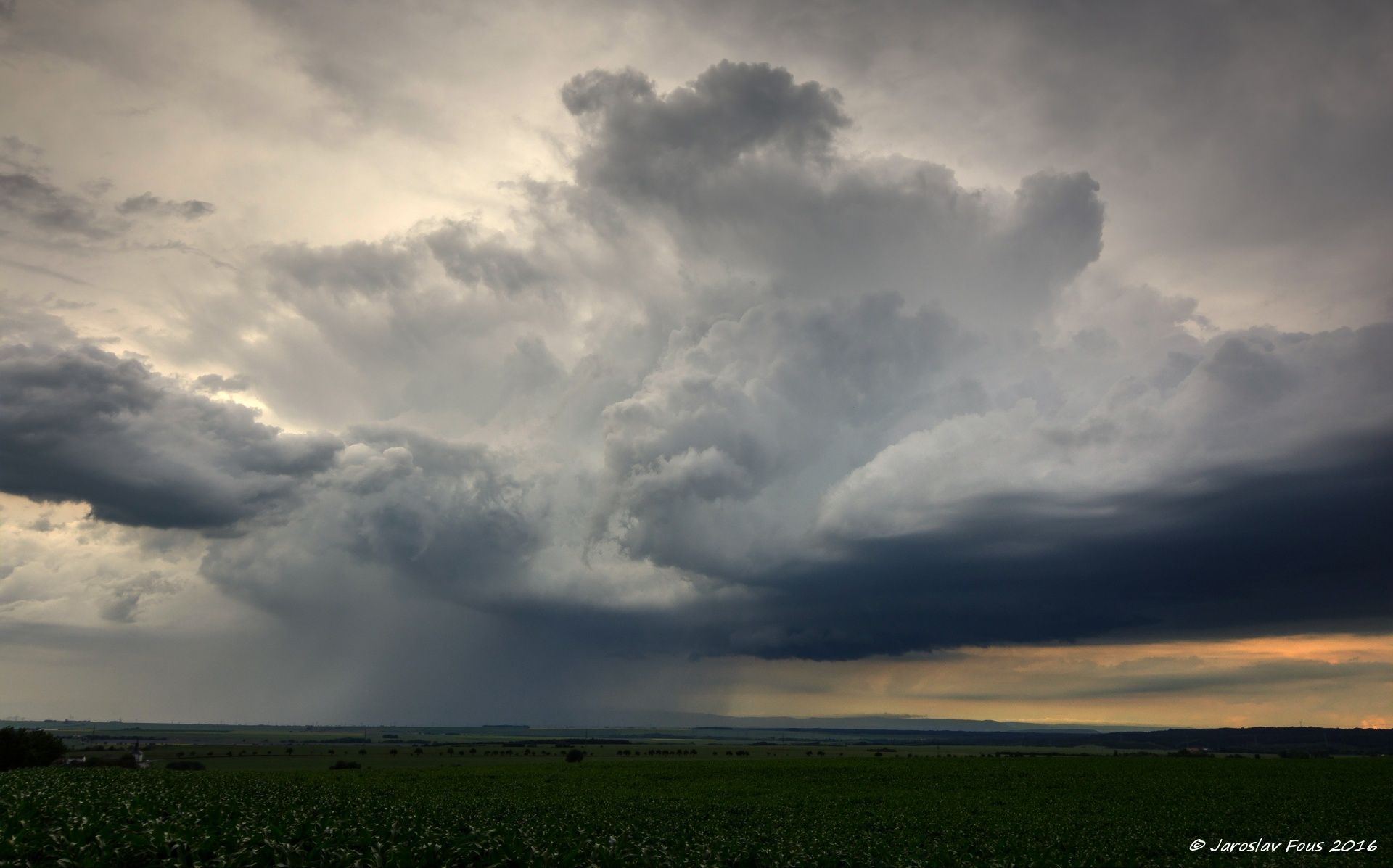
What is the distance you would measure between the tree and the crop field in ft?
88.6

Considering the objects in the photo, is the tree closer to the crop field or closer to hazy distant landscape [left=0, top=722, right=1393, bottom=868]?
hazy distant landscape [left=0, top=722, right=1393, bottom=868]

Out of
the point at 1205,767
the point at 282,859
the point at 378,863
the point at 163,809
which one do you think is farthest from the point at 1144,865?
the point at 1205,767

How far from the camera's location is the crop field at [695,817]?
29.1 meters

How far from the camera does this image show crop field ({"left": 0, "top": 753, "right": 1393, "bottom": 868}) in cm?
2914

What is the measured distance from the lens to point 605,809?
231 ft

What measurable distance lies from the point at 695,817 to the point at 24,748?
92.0 metres

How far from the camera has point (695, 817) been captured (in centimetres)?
6612

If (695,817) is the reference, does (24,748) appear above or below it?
above

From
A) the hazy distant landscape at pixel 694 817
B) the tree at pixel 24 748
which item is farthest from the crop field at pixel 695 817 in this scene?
the tree at pixel 24 748

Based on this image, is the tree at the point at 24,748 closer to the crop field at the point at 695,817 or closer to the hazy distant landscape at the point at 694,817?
the hazy distant landscape at the point at 694,817

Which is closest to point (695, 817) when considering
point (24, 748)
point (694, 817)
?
point (694, 817)

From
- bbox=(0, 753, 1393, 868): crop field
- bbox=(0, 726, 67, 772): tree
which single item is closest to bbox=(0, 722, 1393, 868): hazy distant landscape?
bbox=(0, 753, 1393, 868): crop field

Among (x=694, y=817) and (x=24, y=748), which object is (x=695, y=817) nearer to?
(x=694, y=817)

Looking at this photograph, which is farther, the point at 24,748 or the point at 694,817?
the point at 24,748
